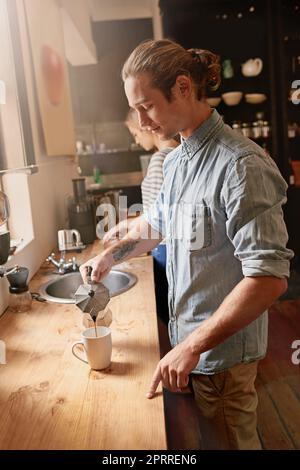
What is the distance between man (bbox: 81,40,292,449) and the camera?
0.82 metres

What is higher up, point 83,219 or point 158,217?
point 158,217

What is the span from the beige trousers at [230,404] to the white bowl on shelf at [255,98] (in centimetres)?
306

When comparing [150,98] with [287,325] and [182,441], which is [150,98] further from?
[287,325]

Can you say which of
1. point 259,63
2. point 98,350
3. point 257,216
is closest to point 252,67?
point 259,63

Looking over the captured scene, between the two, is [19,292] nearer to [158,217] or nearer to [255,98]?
[158,217]

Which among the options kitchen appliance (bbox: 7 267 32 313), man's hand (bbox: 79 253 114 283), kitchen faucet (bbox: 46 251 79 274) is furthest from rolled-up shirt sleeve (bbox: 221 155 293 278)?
kitchen faucet (bbox: 46 251 79 274)

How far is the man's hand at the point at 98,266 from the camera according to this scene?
47.8 inches

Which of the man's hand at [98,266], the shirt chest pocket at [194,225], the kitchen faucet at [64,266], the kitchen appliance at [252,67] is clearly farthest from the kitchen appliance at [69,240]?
the kitchen appliance at [252,67]

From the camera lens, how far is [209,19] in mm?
3684

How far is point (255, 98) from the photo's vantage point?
3.69m

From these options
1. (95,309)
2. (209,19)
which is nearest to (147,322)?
(95,309)

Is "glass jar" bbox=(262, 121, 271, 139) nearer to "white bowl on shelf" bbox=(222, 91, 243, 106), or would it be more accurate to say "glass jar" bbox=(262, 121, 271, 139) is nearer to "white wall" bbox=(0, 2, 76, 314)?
"white bowl on shelf" bbox=(222, 91, 243, 106)

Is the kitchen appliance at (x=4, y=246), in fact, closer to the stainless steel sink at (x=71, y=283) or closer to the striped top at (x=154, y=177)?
the stainless steel sink at (x=71, y=283)

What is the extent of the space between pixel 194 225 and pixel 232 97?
3001mm
